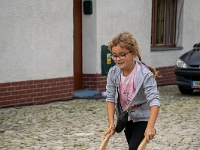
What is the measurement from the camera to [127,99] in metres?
4.09

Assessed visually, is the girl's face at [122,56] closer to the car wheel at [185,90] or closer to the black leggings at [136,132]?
the black leggings at [136,132]

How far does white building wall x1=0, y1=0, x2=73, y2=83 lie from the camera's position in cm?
933

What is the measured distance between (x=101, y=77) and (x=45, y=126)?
4.15 metres

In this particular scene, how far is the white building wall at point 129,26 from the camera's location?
37.3 ft

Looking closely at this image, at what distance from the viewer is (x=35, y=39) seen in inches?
390

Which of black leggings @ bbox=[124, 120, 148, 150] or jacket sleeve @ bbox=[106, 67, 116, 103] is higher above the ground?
jacket sleeve @ bbox=[106, 67, 116, 103]

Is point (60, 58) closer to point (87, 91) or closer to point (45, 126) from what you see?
point (87, 91)

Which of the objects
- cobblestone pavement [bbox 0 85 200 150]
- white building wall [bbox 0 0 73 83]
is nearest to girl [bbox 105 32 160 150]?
cobblestone pavement [bbox 0 85 200 150]

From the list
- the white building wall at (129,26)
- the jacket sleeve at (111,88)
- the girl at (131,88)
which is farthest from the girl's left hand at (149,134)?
the white building wall at (129,26)

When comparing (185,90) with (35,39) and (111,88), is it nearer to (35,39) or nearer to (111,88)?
(35,39)

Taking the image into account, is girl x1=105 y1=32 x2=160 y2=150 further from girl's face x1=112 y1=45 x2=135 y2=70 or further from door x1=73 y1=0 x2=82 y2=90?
door x1=73 y1=0 x2=82 y2=90

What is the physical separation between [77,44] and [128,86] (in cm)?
755

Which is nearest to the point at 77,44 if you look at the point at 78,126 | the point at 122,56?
the point at 78,126

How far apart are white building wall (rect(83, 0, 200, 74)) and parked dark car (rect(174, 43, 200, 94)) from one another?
1684mm
